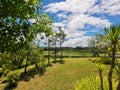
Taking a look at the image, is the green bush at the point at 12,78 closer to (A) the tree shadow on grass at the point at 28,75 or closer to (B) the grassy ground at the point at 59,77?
(A) the tree shadow on grass at the point at 28,75

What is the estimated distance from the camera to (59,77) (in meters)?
78.5

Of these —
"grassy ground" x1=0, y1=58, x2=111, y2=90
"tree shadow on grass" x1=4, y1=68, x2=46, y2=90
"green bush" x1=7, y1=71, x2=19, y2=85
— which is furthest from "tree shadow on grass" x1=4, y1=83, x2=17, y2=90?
"grassy ground" x1=0, y1=58, x2=111, y2=90

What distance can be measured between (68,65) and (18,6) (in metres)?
78.4

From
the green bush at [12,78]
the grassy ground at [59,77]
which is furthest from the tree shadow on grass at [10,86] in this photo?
the grassy ground at [59,77]

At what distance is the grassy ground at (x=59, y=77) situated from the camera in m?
73.0

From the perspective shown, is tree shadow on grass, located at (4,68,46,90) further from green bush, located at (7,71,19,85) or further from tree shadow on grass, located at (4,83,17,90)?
green bush, located at (7,71,19,85)

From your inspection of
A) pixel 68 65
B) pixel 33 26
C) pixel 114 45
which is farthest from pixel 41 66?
pixel 33 26

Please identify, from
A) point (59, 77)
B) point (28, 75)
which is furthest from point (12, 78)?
point (59, 77)

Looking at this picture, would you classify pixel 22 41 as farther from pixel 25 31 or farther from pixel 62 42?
pixel 62 42

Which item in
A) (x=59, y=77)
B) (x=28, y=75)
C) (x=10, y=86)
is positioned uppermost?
(x=28, y=75)

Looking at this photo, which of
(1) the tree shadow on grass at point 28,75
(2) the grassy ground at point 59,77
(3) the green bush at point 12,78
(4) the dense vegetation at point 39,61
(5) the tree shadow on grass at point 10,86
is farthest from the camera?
(1) the tree shadow on grass at point 28,75

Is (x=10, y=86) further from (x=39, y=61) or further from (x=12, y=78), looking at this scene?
(x=39, y=61)

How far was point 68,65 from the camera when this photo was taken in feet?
297

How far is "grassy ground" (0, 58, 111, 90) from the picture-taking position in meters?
73.0
